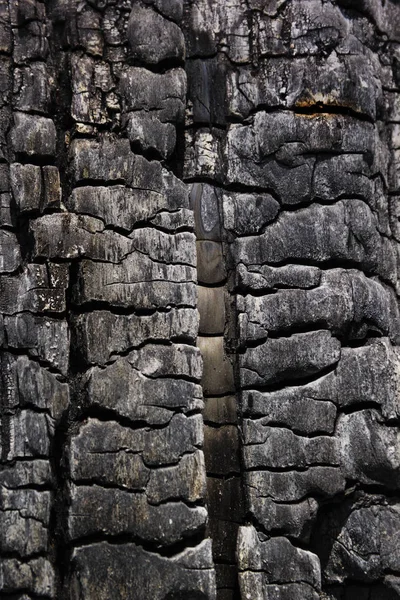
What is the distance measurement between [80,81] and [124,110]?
15 centimetres

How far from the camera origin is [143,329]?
8.03 ft

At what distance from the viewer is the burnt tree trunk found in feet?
7.64

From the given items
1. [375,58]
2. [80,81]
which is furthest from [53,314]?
[375,58]

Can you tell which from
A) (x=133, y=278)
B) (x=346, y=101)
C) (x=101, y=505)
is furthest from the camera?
(x=346, y=101)

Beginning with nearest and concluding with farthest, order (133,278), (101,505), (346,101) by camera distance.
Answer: (101,505) → (133,278) → (346,101)

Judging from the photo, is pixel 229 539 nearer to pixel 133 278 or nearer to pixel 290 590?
pixel 290 590

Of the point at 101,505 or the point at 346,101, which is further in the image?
the point at 346,101

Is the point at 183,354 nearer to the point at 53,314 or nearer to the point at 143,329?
the point at 143,329

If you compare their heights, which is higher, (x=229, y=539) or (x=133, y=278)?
(x=133, y=278)

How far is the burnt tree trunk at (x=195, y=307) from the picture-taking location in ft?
7.64

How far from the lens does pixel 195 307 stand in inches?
98.7

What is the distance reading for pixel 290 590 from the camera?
238 cm

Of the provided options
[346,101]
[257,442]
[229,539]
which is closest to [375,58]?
[346,101]

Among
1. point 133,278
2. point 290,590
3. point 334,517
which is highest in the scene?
point 133,278
